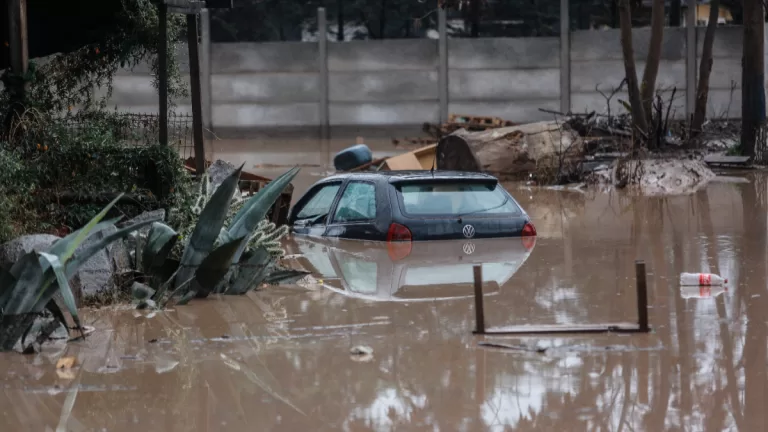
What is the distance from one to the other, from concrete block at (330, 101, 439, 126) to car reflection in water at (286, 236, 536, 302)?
24.2 metres

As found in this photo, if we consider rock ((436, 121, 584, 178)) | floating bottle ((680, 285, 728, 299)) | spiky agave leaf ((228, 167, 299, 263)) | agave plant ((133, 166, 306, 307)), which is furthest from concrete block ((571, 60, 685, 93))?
spiky agave leaf ((228, 167, 299, 263))

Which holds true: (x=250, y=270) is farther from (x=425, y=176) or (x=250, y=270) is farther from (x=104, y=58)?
(x=104, y=58)

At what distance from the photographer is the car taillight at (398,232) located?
12.6 metres

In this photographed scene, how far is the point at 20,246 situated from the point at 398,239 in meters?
4.88

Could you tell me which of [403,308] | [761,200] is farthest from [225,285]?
Result: [761,200]

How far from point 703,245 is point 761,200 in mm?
5784

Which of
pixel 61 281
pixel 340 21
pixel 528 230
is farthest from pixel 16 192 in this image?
pixel 340 21

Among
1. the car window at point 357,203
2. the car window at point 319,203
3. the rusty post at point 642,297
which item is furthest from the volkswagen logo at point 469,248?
the rusty post at point 642,297

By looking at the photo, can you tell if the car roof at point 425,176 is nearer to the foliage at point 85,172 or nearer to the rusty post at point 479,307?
the foliage at point 85,172

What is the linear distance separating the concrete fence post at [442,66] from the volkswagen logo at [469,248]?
25200mm

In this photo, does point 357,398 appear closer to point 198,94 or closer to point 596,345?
point 596,345

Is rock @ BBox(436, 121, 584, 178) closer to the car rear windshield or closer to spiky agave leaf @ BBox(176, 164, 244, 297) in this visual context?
the car rear windshield

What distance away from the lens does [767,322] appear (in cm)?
856

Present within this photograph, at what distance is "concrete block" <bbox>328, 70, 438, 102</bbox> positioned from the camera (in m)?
38.1
